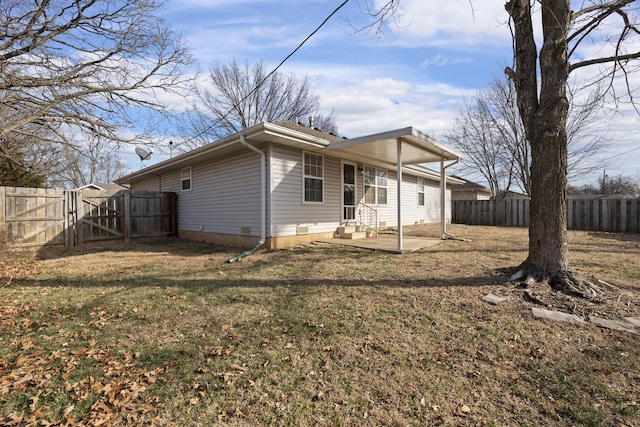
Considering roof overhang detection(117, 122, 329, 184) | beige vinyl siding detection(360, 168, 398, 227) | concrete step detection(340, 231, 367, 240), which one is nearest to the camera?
roof overhang detection(117, 122, 329, 184)

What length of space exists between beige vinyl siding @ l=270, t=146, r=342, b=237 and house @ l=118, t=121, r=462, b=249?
0.09 ft

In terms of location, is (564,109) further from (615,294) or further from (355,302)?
(355,302)

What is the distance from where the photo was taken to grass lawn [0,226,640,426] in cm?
212

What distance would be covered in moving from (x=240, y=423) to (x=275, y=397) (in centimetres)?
32

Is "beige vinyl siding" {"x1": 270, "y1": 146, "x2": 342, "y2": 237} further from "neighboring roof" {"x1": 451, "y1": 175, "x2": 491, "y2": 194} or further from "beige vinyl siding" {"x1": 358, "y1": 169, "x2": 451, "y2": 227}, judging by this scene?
"neighboring roof" {"x1": 451, "y1": 175, "x2": 491, "y2": 194}

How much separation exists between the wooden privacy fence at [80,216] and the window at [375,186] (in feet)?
26.0

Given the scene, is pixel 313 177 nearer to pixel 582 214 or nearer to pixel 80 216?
pixel 80 216

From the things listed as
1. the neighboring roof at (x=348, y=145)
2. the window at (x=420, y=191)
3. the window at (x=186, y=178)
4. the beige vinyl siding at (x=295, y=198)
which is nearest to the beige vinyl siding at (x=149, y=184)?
the window at (x=186, y=178)

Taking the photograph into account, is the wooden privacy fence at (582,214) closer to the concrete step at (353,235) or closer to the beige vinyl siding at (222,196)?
the concrete step at (353,235)

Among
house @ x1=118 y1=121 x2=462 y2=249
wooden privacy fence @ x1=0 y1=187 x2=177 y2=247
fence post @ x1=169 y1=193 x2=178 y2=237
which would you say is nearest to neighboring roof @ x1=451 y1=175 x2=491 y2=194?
house @ x1=118 y1=121 x2=462 y2=249

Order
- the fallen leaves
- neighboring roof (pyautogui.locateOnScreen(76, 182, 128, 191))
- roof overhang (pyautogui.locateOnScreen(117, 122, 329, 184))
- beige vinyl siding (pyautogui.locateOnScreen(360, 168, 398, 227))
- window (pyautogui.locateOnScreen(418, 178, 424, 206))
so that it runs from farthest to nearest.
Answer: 1. neighboring roof (pyautogui.locateOnScreen(76, 182, 128, 191))
2. window (pyautogui.locateOnScreen(418, 178, 424, 206))
3. beige vinyl siding (pyautogui.locateOnScreen(360, 168, 398, 227))
4. roof overhang (pyautogui.locateOnScreen(117, 122, 329, 184))
5. the fallen leaves

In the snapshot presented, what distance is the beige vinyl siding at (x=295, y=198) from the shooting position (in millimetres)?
8164

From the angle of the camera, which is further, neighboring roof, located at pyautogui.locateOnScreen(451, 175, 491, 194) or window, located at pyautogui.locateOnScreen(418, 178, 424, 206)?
neighboring roof, located at pyautogui.locateOnScreen(451, 175, 491, 194)

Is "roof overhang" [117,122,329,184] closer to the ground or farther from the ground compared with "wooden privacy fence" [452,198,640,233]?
farther from the ground
